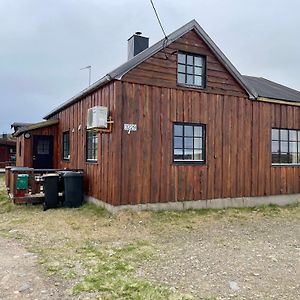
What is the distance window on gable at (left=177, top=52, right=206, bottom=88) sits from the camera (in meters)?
9.88

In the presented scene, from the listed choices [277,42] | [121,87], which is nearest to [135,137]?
[121,87]

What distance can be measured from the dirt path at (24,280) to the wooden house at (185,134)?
3.55m

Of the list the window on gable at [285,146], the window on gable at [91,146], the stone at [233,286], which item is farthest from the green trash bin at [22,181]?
the window on gable at [285,146]

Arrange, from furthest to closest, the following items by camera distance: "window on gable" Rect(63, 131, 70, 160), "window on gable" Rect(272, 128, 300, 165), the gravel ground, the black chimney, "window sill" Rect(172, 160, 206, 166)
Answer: "window on gable" Rect(63, 131, 70, 160) → "window on gable" Rect(272, 128, 300, 165) → the black chimney → "window sill" Rect(172, 160, 206, 166) → the gravel ground

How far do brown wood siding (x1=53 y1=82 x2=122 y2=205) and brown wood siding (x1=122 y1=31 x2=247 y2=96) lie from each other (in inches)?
33.2

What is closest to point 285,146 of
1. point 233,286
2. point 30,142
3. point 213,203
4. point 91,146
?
point 213,203

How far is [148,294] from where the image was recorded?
391cm

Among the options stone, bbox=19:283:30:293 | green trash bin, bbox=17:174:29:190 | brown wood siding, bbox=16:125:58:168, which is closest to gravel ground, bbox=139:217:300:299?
stone, bbox=19:283:30:293

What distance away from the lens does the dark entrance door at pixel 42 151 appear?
14.7 m

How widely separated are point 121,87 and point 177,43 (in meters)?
2.31

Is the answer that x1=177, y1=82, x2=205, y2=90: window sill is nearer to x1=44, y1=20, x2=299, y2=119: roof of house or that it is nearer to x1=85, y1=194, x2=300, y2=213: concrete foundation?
x1=44, y1=20, x2=299, y2=119: roof of house

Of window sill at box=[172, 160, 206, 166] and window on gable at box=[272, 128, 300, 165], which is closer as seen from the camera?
window sill at box=[172, 160, 206, 166]

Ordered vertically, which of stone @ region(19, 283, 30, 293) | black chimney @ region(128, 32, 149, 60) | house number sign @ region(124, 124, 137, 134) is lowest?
stone @ region(19, 283, 30, 293)

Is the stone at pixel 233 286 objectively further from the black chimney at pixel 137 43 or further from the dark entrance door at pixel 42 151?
the dark entrance door at pixel 42 151
